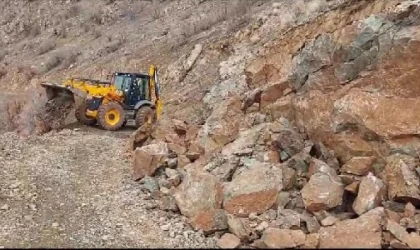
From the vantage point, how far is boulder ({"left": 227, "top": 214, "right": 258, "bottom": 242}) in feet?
22.1

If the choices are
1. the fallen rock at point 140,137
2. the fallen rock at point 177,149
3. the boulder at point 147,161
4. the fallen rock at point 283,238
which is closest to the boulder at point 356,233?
the fallen rock at point 283,238

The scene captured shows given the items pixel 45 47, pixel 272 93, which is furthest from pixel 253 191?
pixel 45 47

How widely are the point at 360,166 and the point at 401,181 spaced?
0.65 meters

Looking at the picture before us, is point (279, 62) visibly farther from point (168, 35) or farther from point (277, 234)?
point (168, 35)

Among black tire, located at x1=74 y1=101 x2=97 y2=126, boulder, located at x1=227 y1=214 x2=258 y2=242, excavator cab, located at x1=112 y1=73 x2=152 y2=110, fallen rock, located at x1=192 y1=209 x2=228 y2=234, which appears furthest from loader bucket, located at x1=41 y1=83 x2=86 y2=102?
boulder, located at x1=227 y1=214 x2=258 y2=242

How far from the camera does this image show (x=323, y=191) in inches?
282

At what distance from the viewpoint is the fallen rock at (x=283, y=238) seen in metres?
6.24

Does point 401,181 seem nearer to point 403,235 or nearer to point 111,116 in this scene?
point 403,235

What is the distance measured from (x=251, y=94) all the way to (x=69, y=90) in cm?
601

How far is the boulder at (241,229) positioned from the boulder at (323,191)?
86cm

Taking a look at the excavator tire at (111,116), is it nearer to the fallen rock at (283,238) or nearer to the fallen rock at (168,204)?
the fallen rock at (168,204)

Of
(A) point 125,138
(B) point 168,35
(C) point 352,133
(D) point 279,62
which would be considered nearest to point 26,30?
(B) point 168,35

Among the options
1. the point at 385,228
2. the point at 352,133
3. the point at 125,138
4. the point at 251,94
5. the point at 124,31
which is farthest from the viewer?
the point at 124,31

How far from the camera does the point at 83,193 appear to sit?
8.69 metres
